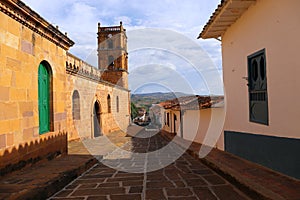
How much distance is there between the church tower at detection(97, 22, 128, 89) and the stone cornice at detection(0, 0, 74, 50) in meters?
25.1

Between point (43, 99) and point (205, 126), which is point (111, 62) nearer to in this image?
point (205, 126)

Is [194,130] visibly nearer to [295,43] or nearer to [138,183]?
[138,183]

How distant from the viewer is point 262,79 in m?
5.72

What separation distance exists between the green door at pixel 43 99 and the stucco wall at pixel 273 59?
4.89 meters

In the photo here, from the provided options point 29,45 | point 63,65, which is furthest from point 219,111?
point 29,45

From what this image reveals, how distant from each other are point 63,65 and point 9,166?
380 cm

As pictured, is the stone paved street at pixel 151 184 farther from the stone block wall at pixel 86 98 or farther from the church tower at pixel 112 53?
the church tower at pixel 112 53

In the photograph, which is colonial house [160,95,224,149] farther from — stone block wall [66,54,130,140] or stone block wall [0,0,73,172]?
stone block wall [66,54,130,140]

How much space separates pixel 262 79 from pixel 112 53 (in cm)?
2874

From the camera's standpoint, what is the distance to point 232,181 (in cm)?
477

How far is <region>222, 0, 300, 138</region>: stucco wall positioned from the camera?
14.7ft

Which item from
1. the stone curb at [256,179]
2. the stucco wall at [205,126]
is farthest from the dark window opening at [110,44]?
the stone curb at [256,179]

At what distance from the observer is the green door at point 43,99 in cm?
653

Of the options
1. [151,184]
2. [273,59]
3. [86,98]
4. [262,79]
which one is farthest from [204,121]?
[86,98]
